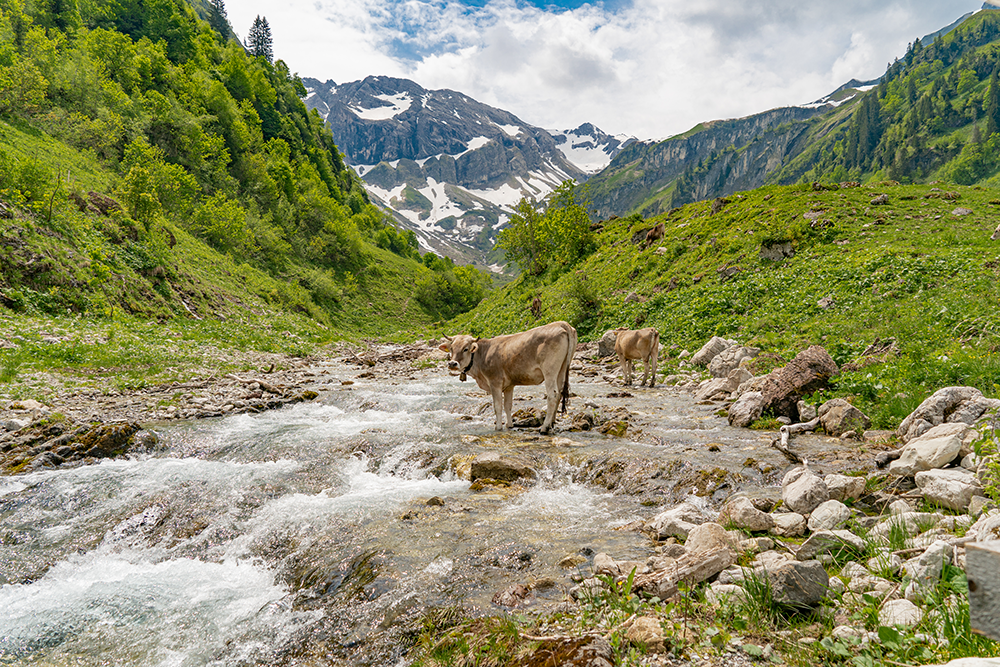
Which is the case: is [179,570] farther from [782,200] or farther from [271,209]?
[271,209]

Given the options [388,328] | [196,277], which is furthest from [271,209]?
[196,277]

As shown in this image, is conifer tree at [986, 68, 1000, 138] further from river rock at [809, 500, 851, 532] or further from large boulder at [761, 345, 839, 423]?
river rock at [809, 500, 851, 532]

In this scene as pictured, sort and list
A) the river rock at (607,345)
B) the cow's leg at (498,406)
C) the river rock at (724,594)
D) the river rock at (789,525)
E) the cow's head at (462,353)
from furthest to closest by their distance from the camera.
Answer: the river rock at (607,345), the cow's head at (462,353), the cow's leg at (498,406), the river rock at (789,525), the river rock at (724,594)

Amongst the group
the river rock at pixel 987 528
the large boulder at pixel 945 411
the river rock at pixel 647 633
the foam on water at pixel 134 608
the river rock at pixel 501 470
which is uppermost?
the large boulder at pixel 945 411

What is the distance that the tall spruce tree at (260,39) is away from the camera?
142 metres

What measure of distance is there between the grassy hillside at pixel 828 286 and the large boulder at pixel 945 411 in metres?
1.02

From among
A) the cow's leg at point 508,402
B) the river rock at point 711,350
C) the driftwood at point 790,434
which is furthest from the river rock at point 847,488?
the river rock at point 711,350

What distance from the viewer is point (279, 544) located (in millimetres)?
6387

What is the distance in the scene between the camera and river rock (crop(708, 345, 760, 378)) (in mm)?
15930

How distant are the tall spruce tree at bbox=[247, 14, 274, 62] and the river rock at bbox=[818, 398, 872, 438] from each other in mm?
177667

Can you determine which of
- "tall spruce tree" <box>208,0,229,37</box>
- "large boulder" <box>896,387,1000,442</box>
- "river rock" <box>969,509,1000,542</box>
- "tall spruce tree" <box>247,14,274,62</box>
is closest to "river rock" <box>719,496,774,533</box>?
"river rock" <box>969,509,1000,542</box>

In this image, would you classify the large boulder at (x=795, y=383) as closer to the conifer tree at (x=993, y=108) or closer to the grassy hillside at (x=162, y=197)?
the grassy hillside at (x=162, y=197)

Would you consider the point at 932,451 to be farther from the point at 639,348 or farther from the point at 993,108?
the point at 993,108

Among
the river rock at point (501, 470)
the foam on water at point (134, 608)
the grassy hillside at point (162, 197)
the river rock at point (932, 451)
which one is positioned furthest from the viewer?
the grassy hillside at point (162, 197)
